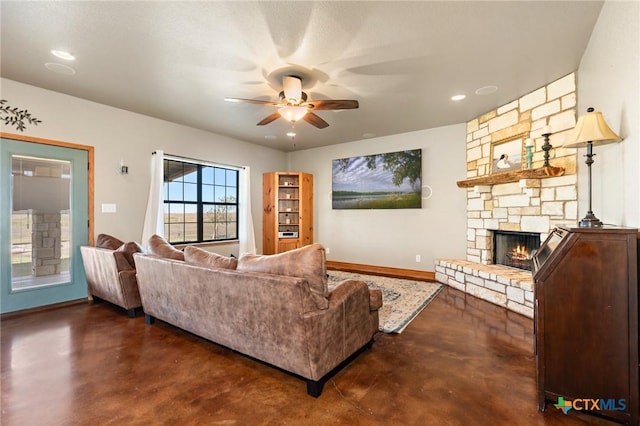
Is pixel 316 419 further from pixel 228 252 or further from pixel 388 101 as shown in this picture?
pixel 228 252

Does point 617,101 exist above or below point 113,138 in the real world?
below

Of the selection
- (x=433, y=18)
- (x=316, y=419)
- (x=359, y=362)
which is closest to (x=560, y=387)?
(x=359, y=362)

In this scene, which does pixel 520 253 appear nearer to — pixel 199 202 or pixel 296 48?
pixel 296 48

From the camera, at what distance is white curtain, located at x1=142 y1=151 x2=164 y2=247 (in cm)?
445

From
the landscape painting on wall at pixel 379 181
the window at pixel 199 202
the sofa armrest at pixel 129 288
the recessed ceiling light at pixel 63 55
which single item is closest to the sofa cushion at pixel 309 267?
the sofa armrest at pixel 129 288

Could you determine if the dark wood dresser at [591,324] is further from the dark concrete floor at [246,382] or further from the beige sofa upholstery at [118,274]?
the beige sofa upholstery at [118,274]

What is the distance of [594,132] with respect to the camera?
2094mm

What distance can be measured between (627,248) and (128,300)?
434cm

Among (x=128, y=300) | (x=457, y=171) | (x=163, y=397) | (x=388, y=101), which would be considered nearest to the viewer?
(x=163, y=397)

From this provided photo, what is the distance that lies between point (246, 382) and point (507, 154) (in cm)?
425

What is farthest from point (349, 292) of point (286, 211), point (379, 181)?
point (286, 211)

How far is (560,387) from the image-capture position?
5.65 ft

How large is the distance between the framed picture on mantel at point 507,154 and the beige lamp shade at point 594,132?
1817mm

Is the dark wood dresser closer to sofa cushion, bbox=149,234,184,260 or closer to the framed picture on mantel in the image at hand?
the framed picture on mantel
